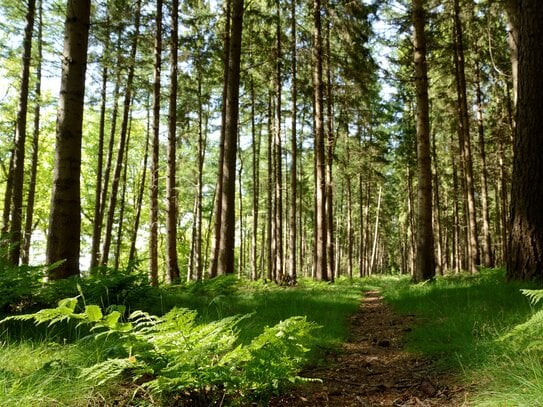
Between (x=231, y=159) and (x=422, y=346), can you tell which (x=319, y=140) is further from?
(x=422, y=346)

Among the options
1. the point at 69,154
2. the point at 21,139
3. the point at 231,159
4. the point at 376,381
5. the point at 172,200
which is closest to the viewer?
the point at 376,381

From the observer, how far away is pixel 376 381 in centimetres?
360

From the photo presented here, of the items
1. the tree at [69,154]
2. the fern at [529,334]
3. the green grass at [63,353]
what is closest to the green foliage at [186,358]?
the green grass at [63,353]

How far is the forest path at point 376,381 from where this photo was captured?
9.89 ft

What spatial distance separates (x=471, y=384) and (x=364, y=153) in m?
16.4

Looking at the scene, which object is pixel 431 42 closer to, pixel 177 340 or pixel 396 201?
pixel 177 340

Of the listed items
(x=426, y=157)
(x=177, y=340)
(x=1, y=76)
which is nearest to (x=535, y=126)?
(x=426, y=157)

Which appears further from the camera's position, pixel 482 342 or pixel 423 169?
pixel 423 169

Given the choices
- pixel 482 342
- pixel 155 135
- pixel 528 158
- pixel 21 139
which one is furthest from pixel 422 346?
pixel 21 139

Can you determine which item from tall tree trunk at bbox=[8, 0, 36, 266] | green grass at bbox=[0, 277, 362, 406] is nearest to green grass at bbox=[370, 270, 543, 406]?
green grass at bbox=[0, 277, 362, 406]

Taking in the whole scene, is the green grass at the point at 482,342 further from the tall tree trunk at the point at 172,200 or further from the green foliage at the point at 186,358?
the tall tree trunk at the point at 172,200

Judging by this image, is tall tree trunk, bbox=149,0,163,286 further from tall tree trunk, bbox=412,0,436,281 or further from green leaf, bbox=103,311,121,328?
green leaf, bbox=103,311,121,328

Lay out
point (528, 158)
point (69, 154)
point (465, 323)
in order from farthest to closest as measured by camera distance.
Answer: point (528, 158) → point (69, 154) → point (465, 323)

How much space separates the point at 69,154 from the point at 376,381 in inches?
190
